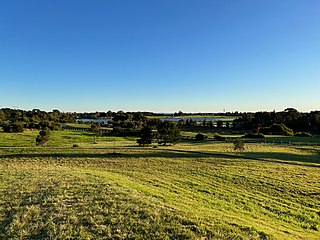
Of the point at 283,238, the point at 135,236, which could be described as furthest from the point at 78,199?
the point at 283,238

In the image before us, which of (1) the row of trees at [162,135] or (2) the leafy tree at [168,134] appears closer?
(1) the row of trees at [162,135]

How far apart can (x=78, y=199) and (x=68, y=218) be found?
2.18 metres

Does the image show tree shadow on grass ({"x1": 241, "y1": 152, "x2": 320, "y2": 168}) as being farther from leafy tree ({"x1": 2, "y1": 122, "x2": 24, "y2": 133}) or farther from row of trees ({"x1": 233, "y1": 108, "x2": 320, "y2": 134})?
leafy tree ({"x1": 2, "y1": 122, "x2": 24, "y2": 133})

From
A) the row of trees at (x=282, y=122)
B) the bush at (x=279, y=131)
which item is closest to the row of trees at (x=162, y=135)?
the bush at (x=279, y=131)

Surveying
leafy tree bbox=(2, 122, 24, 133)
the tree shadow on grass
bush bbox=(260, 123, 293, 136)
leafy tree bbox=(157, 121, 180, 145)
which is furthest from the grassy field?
leafy tree bbox=(2, 122, 24, 133)

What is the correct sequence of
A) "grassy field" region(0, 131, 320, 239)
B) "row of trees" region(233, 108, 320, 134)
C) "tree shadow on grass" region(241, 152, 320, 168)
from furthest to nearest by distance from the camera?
"row of trees" region(233, 108, 320, 134), "tree shadow on grass" region(241, 152, 320, 168), "grassy field" region(0, 131, 320, 239)

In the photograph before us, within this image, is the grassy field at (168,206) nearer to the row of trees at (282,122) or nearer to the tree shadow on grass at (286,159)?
the tree shadow on grass at (286,159)

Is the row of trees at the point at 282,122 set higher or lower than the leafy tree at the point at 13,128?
higher

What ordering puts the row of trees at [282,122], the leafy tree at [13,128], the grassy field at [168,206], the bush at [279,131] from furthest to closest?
1. the row of trees at [282,122]
2. the leafy tree at [13,128]
3. the bush at [279,131]
4. the grassy field at [168,206]

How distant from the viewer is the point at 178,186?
51.1ft

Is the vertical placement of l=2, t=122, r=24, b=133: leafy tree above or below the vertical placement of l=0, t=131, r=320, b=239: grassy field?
above

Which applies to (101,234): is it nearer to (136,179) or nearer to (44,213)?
(44,213)

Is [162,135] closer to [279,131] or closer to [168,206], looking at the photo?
[168,206]

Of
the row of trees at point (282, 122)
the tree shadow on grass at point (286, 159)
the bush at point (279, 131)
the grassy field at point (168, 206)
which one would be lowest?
the tree shadow on grass at point (286, 159)
